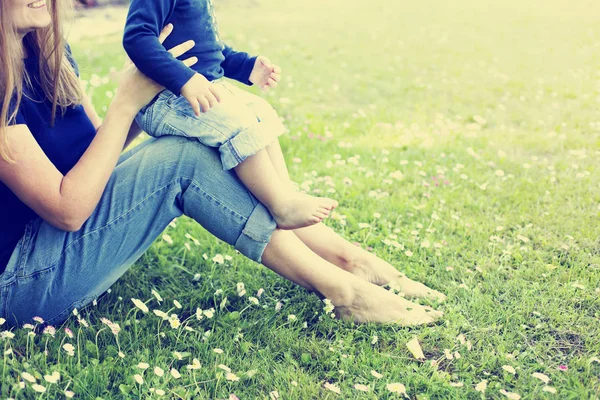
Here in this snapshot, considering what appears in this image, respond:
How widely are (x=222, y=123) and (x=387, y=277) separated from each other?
958 millimetres

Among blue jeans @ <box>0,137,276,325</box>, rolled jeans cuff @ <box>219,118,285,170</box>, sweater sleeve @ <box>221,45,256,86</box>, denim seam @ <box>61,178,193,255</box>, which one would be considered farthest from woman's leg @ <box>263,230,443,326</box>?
sweater sleeve @ <box>221,45,256,86</box>

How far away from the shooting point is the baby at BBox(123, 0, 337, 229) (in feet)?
7.04

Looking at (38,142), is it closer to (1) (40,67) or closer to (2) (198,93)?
(1) (40,67)

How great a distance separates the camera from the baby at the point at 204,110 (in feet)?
7.04

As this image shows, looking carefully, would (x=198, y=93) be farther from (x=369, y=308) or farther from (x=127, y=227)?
(x=369, y=308)

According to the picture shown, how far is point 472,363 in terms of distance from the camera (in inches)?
88.4

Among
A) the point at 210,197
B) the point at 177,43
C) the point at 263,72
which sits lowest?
the point at 210,197

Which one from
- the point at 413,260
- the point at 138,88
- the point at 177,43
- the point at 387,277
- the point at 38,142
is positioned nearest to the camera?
the point at 38,142

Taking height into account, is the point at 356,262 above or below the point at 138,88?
below

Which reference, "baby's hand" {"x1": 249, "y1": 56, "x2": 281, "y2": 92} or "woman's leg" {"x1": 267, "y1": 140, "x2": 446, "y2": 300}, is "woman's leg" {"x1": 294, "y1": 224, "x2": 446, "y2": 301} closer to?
"woman's leg" {"x1": 267, "y1": 140, "x2": 446, "y2": 300}

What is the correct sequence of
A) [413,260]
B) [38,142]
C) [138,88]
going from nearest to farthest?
[38,142]
[138,88]
[413,260]

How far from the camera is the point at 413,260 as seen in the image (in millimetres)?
2934

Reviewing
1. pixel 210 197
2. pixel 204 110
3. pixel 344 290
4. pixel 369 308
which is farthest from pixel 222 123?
pixel 369 308

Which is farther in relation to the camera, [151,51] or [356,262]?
[356,262]
